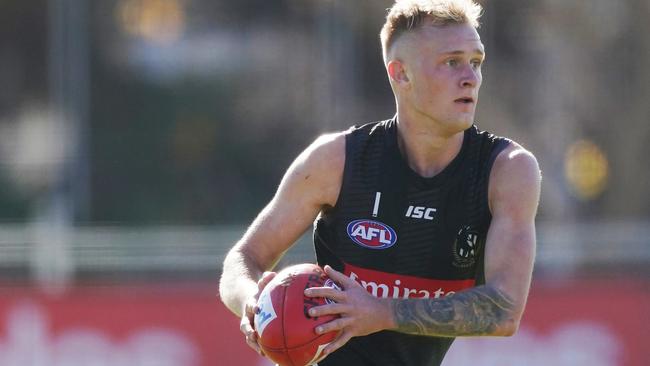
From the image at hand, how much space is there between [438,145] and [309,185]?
576 mm

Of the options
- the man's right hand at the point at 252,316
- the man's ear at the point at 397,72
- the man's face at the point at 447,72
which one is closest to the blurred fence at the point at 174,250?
the man's ear at the point at 397,72

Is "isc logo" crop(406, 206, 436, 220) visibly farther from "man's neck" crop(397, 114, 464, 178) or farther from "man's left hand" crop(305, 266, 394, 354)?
"man's left hand" crop(305, 266, 394, 354)

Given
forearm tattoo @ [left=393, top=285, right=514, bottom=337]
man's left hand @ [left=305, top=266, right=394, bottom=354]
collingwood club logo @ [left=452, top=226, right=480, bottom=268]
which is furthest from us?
collingwood club logo @ [left=452, top=226, right=480, bottom=268]

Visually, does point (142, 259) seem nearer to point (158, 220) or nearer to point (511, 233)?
point (158, 220)

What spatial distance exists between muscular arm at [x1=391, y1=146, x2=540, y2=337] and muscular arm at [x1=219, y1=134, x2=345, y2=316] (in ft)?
2.30

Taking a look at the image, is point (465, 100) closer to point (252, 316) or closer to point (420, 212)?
point (420, 212)

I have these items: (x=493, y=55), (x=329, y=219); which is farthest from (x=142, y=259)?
(x=329, y=219)

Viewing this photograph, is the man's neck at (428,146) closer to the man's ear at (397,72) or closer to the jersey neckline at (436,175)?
the jersey neckline at (436,175)

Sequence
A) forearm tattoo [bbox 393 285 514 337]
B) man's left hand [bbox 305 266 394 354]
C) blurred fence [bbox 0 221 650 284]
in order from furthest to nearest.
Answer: blurred fence [bbox 0 221 650 284]
forearm tattoo [bbox 393 285 514 337]
man's left hand [bbox 305 266 394 354]

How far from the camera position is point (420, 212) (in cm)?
577

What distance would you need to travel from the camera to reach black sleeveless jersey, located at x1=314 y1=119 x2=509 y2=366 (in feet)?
18.9

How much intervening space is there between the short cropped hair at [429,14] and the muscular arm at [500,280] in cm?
63

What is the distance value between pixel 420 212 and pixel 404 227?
3.7 inches

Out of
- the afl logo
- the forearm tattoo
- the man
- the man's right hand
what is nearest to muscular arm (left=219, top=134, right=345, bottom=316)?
the man
